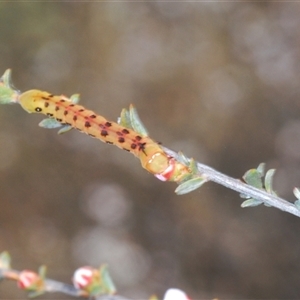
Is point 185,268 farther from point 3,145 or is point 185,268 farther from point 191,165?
point 191,165

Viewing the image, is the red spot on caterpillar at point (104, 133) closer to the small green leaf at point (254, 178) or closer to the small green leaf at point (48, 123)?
the small green leaf at point (48, 123)

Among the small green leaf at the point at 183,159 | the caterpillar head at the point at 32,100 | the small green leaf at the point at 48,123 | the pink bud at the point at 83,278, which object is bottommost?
the pink bud at the point at 83,278

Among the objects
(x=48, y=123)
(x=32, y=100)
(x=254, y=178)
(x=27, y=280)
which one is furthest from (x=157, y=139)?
(x=27, y=280)

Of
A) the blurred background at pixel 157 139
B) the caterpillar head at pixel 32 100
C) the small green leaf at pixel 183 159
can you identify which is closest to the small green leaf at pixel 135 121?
the small green leaf at pixel 183 159

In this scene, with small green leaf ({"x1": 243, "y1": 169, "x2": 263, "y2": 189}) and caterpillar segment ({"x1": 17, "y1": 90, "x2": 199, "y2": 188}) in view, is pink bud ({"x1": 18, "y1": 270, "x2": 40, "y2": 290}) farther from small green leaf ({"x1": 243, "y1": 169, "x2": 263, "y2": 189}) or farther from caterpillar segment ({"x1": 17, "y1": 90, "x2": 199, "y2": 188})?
small green leaf ({"x1": 243, "y1": 169, "x2": 263, "y2": 189})

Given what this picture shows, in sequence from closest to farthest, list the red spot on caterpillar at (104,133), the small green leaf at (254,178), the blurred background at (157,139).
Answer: the small green leaf at (254,178) < the red spot on caterpillar at (104,133) < the blurred background at (157,139)

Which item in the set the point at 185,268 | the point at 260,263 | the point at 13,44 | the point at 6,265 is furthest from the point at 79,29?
the point at 6,265

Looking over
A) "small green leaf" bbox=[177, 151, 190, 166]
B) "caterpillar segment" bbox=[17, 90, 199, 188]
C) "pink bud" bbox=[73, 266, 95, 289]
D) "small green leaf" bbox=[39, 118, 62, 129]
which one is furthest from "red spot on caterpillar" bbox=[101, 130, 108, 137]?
"pink bud" bbox=[73, 266, 95, 289]

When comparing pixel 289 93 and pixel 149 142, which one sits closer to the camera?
pixel 149 142
